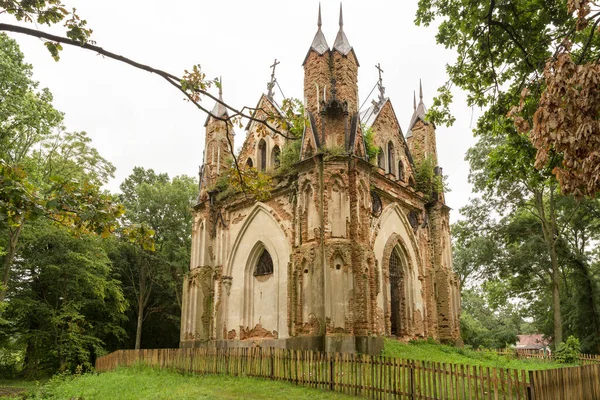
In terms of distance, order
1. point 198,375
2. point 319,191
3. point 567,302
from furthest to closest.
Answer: point 567,302 → point 319,191 → point 198,375

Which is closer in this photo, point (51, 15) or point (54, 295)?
point (51, 15)

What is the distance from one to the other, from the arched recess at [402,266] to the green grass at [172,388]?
20.1 ft

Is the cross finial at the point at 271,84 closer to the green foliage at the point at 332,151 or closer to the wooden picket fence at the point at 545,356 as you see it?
the green foliage at the point at 332,151

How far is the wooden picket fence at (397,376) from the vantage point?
8.94 m

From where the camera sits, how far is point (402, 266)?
61.9ft

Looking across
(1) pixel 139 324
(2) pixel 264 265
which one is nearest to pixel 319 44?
(2) pixel 264 265

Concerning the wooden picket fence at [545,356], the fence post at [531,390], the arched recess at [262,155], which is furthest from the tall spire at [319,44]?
the wooden picket fence at [545,356]

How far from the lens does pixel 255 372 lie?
1316 cm

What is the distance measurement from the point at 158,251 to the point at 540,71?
25858 mm

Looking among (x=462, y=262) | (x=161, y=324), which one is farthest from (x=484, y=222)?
(x=161, y=324)

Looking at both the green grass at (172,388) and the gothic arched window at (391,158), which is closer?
the green grass at (172,388)

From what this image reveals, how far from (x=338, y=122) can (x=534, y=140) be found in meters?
11.0

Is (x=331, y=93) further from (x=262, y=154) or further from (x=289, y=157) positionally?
(x=262, y=154)

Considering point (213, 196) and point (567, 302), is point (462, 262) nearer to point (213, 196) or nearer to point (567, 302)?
point (567, 302)
